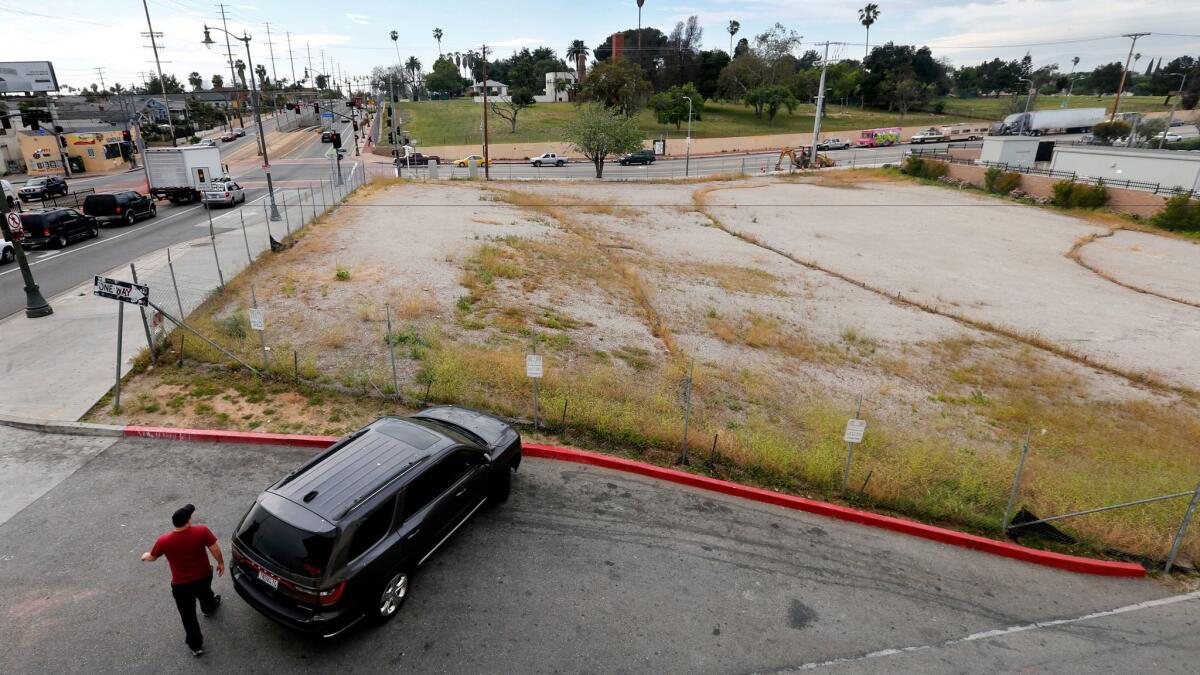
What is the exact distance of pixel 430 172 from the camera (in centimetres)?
5172

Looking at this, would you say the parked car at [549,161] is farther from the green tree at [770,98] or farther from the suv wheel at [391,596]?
the suv wheel at [391,596]

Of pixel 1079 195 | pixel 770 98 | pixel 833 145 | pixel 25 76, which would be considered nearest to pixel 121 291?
pixel 1079 195

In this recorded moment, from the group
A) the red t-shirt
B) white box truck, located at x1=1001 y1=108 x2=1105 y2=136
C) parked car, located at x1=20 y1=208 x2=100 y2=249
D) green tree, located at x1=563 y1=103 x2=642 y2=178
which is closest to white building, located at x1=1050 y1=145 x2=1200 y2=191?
green tree, located at x1=563 y1=103 x2=642 y2=178

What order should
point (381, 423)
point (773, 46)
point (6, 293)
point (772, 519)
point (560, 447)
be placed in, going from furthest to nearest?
point (773, 46)
point (6, 293)
point (560, 447)
point (772, 519)
point (381, 423)

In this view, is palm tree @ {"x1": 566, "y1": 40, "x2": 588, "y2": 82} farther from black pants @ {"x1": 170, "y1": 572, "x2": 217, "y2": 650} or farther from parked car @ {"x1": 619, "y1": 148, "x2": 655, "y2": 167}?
black pants @ {"x1": 170, "y1": 572, "x2": 217, "y2": 650}

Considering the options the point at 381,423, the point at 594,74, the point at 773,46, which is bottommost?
the point at 381,423

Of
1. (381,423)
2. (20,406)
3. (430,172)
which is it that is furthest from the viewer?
(430,172)

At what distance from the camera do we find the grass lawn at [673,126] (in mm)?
88750

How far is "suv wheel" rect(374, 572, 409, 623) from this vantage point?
6445mm

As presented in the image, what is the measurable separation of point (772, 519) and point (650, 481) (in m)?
1.93

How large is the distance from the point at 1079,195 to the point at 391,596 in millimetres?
52102

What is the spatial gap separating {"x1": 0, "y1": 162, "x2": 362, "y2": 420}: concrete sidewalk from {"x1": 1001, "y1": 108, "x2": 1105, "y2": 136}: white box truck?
314 ft

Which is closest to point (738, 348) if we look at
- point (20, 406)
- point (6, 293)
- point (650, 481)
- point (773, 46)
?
point (650, 481)

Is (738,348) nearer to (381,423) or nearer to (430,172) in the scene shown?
(381,423)
